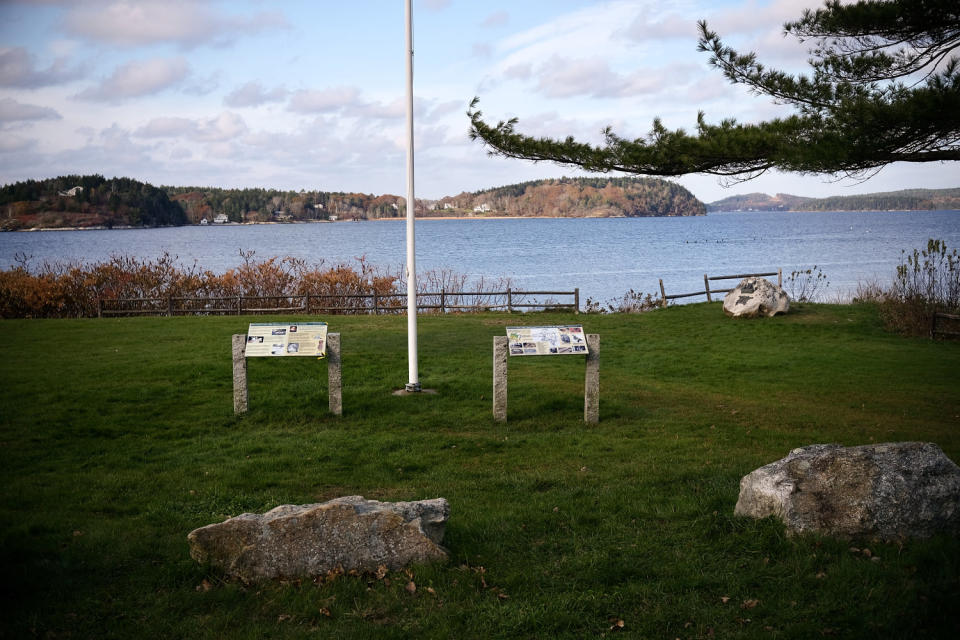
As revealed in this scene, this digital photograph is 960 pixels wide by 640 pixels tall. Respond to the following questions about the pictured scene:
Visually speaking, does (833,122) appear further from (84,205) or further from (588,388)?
(84,205)

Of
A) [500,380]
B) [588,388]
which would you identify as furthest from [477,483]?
[588,388]

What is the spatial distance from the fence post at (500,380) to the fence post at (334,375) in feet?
7.38

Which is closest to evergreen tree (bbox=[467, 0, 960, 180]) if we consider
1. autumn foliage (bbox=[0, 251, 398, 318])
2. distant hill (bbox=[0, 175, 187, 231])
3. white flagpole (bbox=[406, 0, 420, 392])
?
white flagpole (bbox=[406, 0, 420, 392])

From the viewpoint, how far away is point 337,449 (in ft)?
29.2

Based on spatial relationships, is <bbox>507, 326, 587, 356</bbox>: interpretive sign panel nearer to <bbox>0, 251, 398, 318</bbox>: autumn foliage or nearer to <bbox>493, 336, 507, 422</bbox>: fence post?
<bbox>493, 336, 507, 422</bbox>: fence post

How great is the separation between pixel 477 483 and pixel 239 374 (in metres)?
4.60

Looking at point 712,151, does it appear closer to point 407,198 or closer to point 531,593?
point 407,198

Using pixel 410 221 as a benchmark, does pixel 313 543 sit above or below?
below

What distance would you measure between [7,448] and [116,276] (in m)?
17.6

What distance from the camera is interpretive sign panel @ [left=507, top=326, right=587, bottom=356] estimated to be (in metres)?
10.1

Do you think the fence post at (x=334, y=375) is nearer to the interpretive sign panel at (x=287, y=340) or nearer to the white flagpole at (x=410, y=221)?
the interpretive sign panel at (x=287, y=340)

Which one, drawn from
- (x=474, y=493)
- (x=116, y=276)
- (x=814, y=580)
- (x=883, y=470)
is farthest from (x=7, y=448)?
(x=116, y=276)

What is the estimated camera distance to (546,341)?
1019 centimetres

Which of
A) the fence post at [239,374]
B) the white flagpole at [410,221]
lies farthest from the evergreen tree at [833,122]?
the fence post at [239,374]
